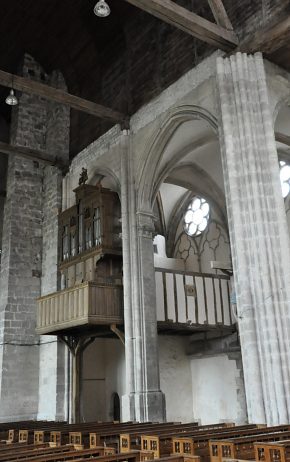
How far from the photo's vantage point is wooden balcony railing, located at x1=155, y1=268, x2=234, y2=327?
14.0 metres

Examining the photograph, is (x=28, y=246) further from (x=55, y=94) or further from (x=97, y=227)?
(x=55, y=94)

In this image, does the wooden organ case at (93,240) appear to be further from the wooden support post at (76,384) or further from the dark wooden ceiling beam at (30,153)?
the wooden support post at (76,384)

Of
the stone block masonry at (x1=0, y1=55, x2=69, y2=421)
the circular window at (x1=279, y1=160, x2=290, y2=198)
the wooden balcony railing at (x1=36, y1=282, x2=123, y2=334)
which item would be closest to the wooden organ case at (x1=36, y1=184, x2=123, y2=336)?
the wooden balcony railing at (x1=36, y1=282, x2=123, y2=334)

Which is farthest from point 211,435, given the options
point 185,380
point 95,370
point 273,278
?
point 95,370

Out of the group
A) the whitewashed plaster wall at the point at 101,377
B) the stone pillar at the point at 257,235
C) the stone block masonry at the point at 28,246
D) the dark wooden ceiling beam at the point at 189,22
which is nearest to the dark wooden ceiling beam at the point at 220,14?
the dark wooden ceiling beam at the point at 189,22

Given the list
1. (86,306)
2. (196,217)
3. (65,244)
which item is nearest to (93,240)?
(65,244)

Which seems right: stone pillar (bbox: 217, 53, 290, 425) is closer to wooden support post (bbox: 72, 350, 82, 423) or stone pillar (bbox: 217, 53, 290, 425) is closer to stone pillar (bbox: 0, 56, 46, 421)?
wooden support post (bbox: 72, 350, 82, 423)

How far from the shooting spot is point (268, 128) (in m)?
9.69

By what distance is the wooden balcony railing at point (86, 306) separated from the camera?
12250mm

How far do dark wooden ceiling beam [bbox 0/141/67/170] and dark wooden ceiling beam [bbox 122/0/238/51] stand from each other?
715 centimetres

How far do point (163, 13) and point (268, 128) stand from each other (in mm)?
2935

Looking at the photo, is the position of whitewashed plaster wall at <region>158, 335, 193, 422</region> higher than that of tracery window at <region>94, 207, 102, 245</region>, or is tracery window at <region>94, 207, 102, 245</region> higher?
tracery window at <region>94, 207, 102, 245</region>

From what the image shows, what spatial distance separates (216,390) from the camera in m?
15.5

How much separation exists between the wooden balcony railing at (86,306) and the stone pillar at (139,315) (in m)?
0.47
